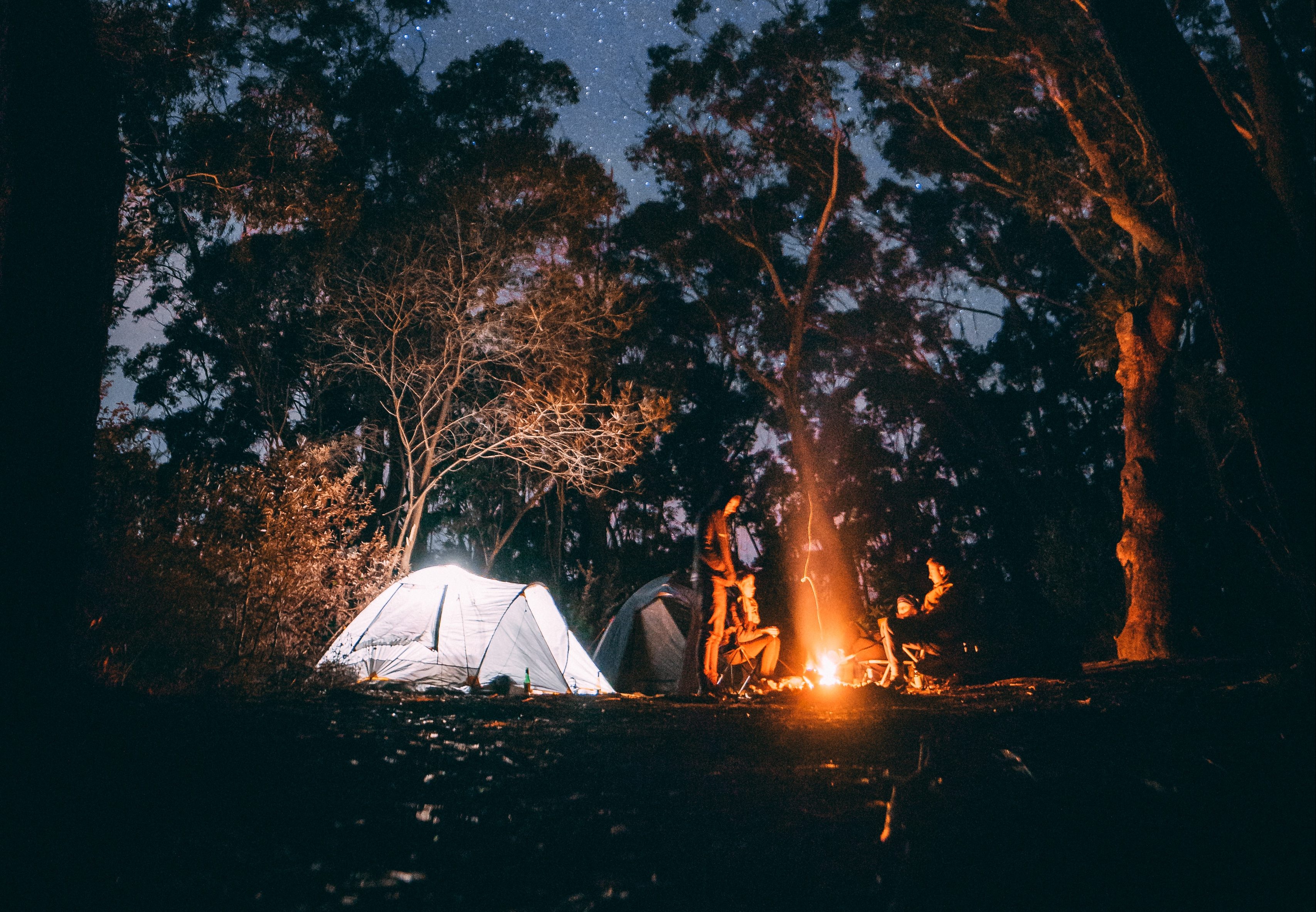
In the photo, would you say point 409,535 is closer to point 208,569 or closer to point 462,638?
point 462,638

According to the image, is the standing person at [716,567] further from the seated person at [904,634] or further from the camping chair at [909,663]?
the seated person at [904,634]

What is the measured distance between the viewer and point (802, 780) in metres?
2.19

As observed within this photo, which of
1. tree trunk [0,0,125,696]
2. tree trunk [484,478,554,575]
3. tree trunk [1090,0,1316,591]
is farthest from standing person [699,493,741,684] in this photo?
tree trunk [484,478,554,575]

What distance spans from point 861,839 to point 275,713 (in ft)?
9.73

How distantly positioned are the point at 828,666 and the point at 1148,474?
163 inches

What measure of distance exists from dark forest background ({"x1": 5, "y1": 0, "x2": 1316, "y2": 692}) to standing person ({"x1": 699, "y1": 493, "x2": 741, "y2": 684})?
2.33 meters

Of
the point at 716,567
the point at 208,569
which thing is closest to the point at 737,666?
the point at 716,567

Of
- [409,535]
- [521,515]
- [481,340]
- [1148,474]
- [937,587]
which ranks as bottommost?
[937,587]

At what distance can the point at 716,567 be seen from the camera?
20.0 feet

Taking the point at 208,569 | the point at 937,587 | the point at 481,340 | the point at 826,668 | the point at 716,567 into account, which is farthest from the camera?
the point at 481,340

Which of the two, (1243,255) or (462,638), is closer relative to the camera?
(1243,255)

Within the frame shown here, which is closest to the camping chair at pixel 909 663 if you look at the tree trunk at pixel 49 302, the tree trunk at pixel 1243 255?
the tree trunk at pixel 1243 255

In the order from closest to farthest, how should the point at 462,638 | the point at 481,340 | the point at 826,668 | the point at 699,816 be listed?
the point at 699,816 < the point at 826,668 < the point at 462,638 < the point at 481,340

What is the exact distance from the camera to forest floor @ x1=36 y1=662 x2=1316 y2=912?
4.13 feet
